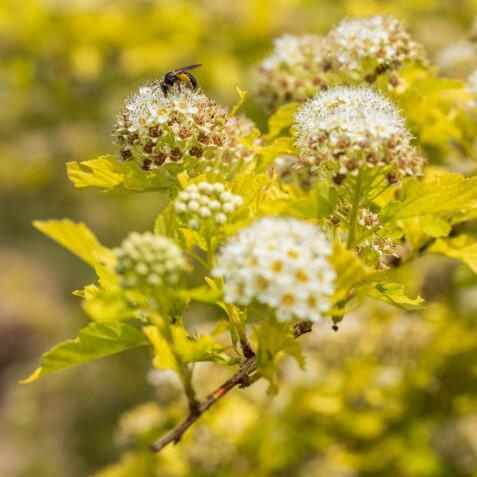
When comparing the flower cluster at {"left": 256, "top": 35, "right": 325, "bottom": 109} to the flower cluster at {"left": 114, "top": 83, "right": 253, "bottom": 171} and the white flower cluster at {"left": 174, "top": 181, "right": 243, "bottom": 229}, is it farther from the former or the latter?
the white flower cluster at {"left": 174, "top": 181, "right": 243, "bottom": 229}

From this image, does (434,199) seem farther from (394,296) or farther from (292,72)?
(292,72)

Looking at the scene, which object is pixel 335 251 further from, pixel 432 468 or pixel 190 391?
pixel 432 468

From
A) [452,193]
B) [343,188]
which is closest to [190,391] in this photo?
[343,188]

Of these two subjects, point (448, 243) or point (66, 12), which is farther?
point (66, 12)

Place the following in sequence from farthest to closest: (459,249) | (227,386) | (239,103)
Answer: (459,249)
(239,103)
(227,386)

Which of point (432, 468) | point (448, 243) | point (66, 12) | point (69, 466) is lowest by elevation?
point (69, 466)

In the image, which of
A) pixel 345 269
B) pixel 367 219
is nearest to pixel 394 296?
pixel 367 219
